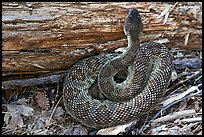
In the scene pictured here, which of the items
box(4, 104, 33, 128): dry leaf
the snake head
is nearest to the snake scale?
the snake head

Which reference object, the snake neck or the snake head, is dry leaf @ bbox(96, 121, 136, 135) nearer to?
the snake neck

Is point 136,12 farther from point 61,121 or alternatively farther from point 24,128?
point 24,128

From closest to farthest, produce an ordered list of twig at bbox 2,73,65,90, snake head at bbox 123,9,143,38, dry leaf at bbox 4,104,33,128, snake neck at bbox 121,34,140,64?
snake head at bbox 123,9,143,38, snake neck at bbox 121,34,140,64, dry leaf at bbox 4,104,33,128, twig at bbox 2,73,65,90


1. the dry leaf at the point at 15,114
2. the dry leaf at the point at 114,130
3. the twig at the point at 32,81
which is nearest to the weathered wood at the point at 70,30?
the twig at the point at 32,81

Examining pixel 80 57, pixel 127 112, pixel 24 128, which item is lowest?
pixel 24 128

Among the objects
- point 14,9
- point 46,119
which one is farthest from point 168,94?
point 14,9

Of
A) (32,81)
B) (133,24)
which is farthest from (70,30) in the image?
(32,81)

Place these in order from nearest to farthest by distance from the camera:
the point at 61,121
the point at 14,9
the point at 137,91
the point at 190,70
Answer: the point at 14,9 → the point at 137,91 → the point at 61,121 → the point at 190,70
